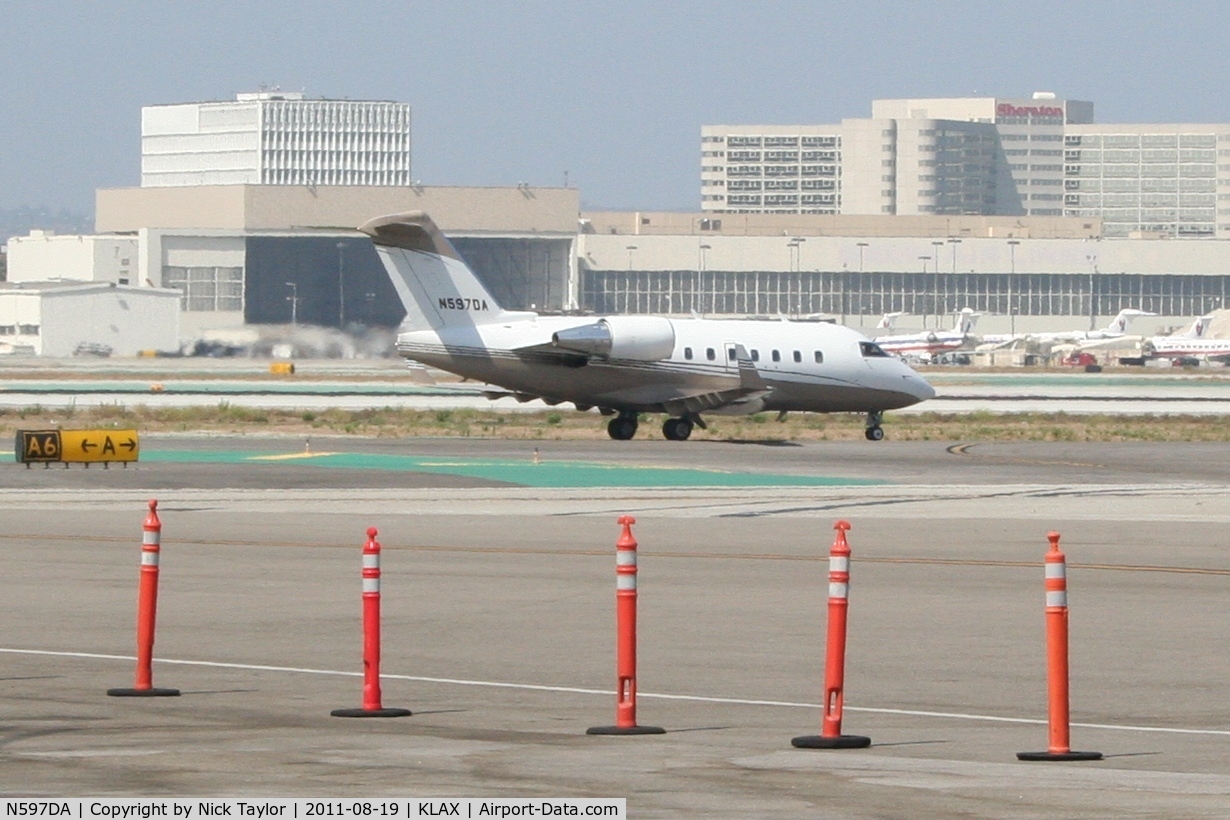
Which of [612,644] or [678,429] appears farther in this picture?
[678,429]

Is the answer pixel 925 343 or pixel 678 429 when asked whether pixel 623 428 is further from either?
pixel 925 343

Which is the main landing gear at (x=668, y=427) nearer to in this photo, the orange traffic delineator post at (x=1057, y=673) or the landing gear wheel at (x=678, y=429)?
the landing gear wheel at (x=678, y=429)

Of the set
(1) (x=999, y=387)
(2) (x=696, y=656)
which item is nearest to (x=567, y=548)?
(2) (x=696, y=656)

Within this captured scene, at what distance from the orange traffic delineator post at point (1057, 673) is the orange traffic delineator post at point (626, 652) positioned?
238 cm

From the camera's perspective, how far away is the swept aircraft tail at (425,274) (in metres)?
46.3

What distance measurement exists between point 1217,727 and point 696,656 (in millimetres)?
4596

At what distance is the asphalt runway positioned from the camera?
34.6 ft

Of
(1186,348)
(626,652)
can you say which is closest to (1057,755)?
(626,652)

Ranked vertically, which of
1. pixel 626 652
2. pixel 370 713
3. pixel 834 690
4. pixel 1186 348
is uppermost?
pixel 1186 348

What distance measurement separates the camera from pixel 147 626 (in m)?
14.2

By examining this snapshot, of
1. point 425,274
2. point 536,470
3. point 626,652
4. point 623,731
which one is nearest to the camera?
point 623,731

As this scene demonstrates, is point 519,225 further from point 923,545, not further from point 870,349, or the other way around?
point 923,545

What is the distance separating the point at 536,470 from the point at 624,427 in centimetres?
1107

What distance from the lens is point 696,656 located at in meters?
16.2
